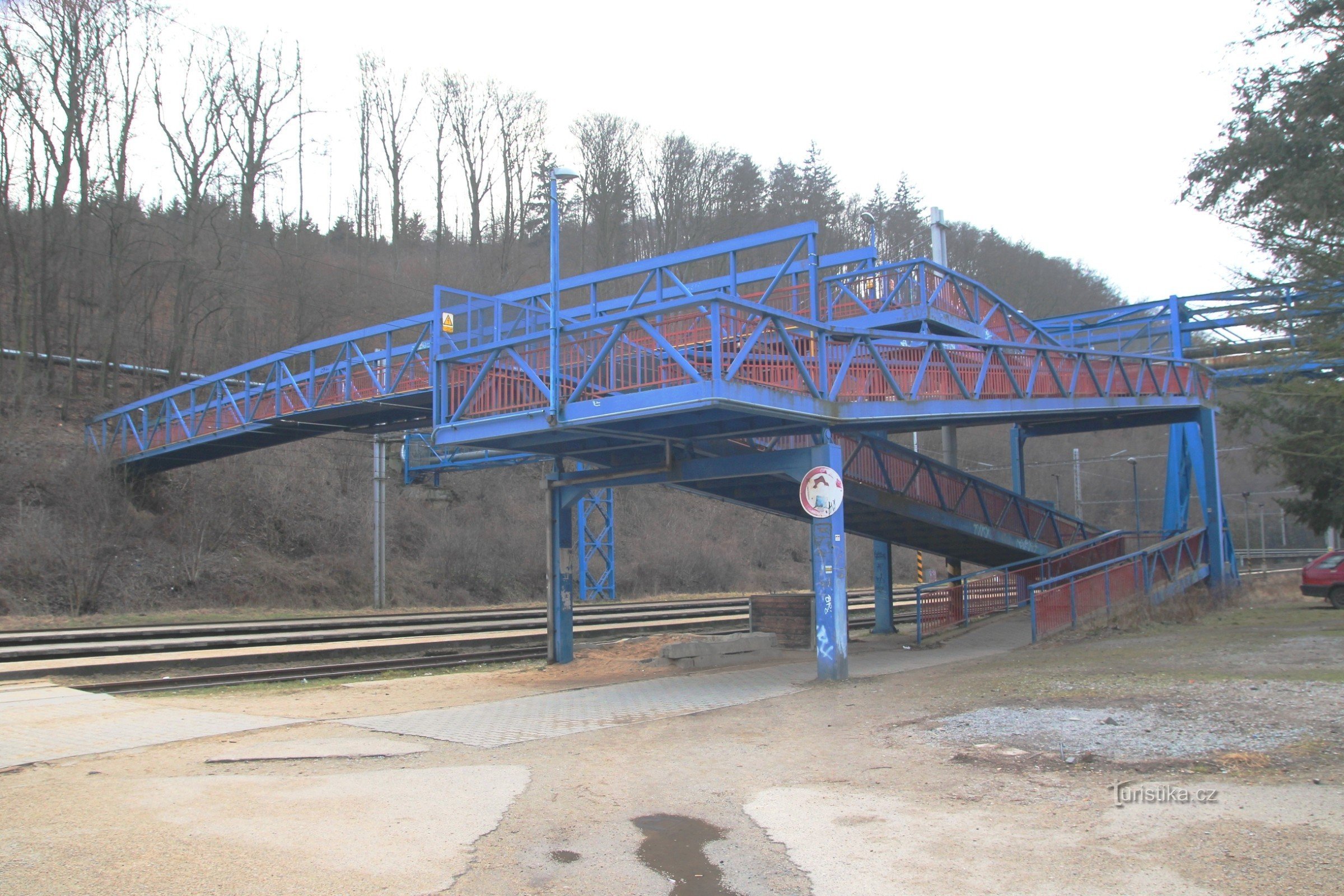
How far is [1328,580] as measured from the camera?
2473 cm

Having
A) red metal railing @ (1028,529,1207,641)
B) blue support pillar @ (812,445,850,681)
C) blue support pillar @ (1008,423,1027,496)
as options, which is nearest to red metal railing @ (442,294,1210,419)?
blue support pillar @ (812,445,850,681)

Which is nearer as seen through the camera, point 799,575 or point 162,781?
point 162,781

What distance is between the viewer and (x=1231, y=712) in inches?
360

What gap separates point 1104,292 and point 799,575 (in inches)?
1206

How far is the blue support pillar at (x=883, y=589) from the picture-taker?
75.7 feet

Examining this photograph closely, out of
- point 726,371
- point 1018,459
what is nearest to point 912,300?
point 726,371

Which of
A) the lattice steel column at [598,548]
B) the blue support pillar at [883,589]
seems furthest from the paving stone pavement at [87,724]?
the lattice steel column at [598,548]

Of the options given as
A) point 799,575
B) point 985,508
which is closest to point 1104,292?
point 799,575

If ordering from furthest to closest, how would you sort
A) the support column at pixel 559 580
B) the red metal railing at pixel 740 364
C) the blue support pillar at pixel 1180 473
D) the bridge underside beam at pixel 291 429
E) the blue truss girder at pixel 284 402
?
the blue support pillar at pixel 1180 473
the bridge underside beam at pixel 291 429
the blue truss girder at pixel 284 402
the support column at pixel 559 580
the red metal railing at pixel 740 364

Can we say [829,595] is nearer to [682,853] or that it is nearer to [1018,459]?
[682,853]

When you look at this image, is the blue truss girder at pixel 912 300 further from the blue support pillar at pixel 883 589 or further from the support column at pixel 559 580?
the support column at pixel 559 580

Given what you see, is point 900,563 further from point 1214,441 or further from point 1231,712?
point 1231,712

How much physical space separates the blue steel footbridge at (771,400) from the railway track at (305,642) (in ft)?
11.2

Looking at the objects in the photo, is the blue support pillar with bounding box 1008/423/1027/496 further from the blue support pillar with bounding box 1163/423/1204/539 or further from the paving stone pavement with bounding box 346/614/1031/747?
the paving stone pavement with bounding box 346/614/1031/747
